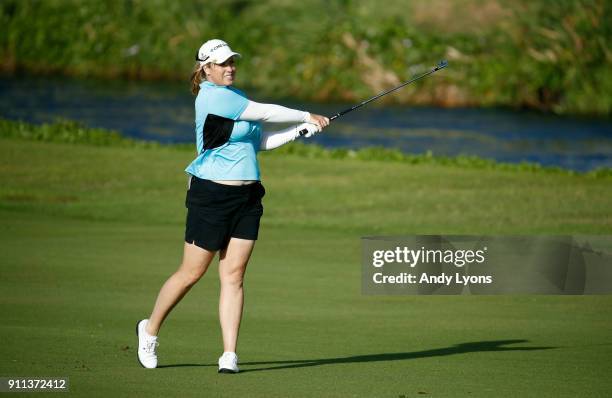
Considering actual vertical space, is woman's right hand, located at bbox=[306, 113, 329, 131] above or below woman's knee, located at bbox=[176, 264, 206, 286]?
above

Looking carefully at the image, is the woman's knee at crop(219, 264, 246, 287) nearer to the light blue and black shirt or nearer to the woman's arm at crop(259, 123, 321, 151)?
the light blue and black shirt

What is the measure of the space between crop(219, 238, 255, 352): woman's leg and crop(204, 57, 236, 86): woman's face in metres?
0.83

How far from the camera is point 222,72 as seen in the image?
672cm

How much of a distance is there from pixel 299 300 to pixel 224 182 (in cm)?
306

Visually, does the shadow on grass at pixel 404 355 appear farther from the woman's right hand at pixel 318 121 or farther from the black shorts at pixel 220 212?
the woman's right hand at pixel 318 121

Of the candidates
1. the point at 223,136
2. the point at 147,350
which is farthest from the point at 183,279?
the point at 223,136

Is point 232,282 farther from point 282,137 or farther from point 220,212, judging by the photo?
point 282,137

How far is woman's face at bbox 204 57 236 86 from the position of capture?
6.71 m

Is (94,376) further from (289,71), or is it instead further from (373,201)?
(289,71)

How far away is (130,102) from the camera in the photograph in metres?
34.9

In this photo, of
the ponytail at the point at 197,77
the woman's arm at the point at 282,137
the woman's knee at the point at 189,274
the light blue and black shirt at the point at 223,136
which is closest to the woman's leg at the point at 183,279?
the woman's knee at the point at 189,274

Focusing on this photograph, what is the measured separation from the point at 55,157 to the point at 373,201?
557 centimetres

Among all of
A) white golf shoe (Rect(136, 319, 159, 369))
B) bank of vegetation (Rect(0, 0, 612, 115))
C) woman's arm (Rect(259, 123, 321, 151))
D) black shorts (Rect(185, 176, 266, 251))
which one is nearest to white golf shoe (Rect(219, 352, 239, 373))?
white golf shoe (Rect(136, 319, 159, 369))

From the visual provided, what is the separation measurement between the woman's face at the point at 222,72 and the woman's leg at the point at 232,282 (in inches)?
32.8
